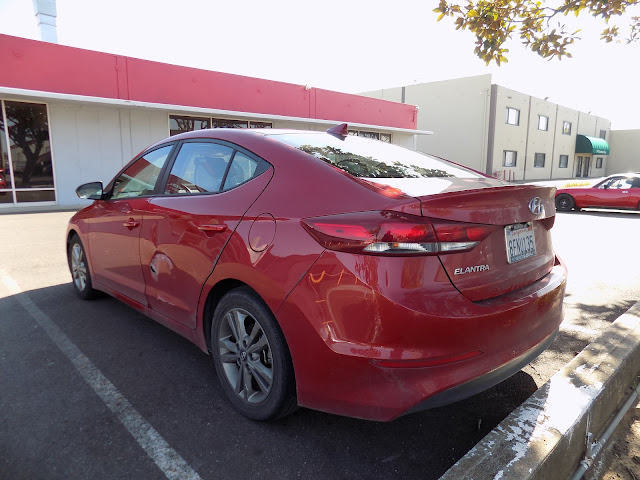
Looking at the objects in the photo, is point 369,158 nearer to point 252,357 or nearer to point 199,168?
point 199,168

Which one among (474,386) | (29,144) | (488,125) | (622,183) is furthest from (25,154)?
(488,125)

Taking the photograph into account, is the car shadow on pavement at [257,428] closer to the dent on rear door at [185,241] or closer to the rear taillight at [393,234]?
the dent on rear door at [185,241]

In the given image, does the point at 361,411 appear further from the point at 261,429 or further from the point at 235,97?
the point at 235,97

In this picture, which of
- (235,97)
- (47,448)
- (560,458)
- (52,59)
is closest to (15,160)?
(52,59)

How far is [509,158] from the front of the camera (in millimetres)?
34062

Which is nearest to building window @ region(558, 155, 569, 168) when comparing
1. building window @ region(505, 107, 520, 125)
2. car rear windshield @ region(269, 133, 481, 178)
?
Answer: building window @ region(505, 107, 520, 125)

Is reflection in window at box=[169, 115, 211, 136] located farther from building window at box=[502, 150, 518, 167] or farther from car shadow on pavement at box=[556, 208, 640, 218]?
building window at box=[502, 150, 518, 167]

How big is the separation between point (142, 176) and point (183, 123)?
14.0 m

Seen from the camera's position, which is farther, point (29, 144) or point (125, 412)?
point (29, 144)

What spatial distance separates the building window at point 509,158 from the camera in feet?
110

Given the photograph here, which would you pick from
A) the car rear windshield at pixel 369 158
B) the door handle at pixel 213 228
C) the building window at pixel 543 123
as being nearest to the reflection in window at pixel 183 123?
the car rear windshield at pixel 369 158

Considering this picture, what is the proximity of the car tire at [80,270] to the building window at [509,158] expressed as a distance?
3368cm

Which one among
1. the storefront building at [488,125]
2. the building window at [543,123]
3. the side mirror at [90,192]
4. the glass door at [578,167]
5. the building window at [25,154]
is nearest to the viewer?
the side mirror at [90,192]

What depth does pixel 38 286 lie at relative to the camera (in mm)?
5039
